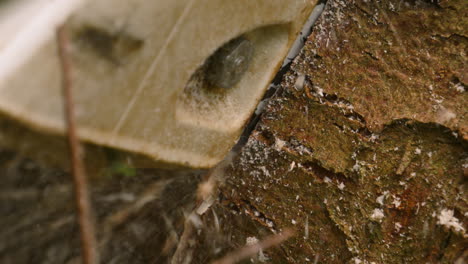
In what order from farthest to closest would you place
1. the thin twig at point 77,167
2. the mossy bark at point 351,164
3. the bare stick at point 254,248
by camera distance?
the bare stick at point 254,248, the mossy bark at point 351,164, the thin twig at point 77,167

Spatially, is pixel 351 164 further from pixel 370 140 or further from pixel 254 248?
pixel 254 248

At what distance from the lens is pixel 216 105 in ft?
5.71

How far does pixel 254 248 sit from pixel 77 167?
4.05ft

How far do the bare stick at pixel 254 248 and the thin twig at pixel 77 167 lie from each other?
37.0 inches

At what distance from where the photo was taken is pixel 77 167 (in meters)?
1.21

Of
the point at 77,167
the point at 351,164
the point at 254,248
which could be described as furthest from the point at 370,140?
the point at 77,167

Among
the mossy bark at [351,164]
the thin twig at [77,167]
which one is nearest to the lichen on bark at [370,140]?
the mossy bark at [351,164]

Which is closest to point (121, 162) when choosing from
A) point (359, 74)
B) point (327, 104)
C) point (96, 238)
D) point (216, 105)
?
point (96, 238)

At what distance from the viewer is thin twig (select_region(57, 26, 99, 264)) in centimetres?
100

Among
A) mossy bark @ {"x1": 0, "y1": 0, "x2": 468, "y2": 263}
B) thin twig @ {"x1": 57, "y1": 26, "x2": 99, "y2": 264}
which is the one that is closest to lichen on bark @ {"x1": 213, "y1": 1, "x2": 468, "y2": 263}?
mossy bark @ {"x1": 0, "y1": 0, "x2": 468, "y2": 263}

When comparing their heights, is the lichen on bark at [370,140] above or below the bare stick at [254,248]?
above

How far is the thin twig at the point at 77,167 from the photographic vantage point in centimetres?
100

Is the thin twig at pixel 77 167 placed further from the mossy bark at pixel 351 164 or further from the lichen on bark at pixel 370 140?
the lichen on bark at pixel 370 140

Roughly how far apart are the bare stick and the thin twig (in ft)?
3.09
